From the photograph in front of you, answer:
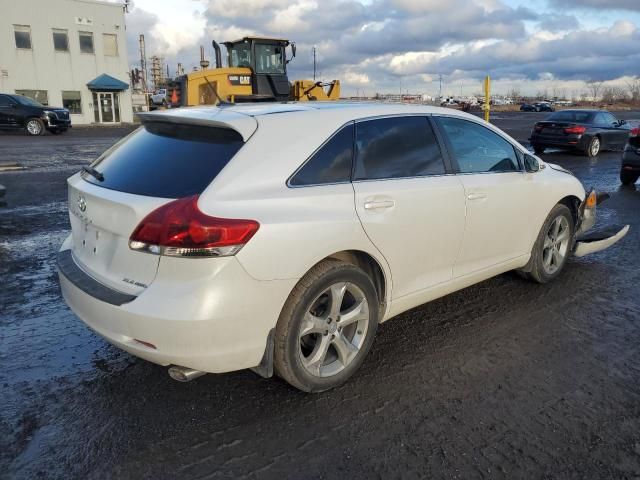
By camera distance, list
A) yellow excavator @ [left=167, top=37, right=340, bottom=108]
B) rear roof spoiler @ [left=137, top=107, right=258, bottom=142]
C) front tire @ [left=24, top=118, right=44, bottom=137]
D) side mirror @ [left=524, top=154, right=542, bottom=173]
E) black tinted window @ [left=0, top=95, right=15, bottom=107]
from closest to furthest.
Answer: rear roof spoiler @ [left=137, top=107, right=258, bottom=142] → side mirror @ [left=524, top=154, right=542, bottom=173] → yellow excavator @ [left=167, top=37, right=340, bottom=108] → black tinted window @ [left=0, top=95, right=15, bottom=107] → front tire @ [left=24, top=118, right=44, bottom=137]

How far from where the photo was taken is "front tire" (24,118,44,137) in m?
25.7

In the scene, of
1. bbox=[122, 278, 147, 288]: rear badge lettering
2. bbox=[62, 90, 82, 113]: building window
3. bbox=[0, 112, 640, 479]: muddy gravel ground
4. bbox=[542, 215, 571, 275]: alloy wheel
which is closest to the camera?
bbox=[0, 112, 640, 479]: muddy gravel ground

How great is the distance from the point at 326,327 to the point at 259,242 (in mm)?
754

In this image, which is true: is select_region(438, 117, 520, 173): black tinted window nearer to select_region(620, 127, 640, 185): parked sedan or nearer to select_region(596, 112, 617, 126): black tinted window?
select_region(620, 127, 640, 185): parked sedan

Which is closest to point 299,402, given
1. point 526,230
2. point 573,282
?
point 526,230

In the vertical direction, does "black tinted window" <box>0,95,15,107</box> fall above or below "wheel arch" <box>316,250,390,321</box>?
above

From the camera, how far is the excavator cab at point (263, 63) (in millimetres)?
16375

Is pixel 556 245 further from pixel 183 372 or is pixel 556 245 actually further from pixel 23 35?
pixel 23 35

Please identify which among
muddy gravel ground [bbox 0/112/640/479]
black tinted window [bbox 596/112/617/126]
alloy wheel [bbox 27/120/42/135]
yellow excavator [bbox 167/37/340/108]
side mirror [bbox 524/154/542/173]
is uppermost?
yellow excavator [bbox 167/37/340/108]

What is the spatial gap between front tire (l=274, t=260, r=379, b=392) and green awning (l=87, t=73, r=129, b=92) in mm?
38832

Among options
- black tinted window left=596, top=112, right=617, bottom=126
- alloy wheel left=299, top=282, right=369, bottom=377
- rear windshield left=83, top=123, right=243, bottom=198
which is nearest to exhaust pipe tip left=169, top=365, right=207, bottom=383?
alloy wheel left=299, top=282, right=369, bottom=377

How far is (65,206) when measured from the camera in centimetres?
856

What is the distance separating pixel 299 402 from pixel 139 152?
1767 mm

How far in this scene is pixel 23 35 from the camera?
113 ft
